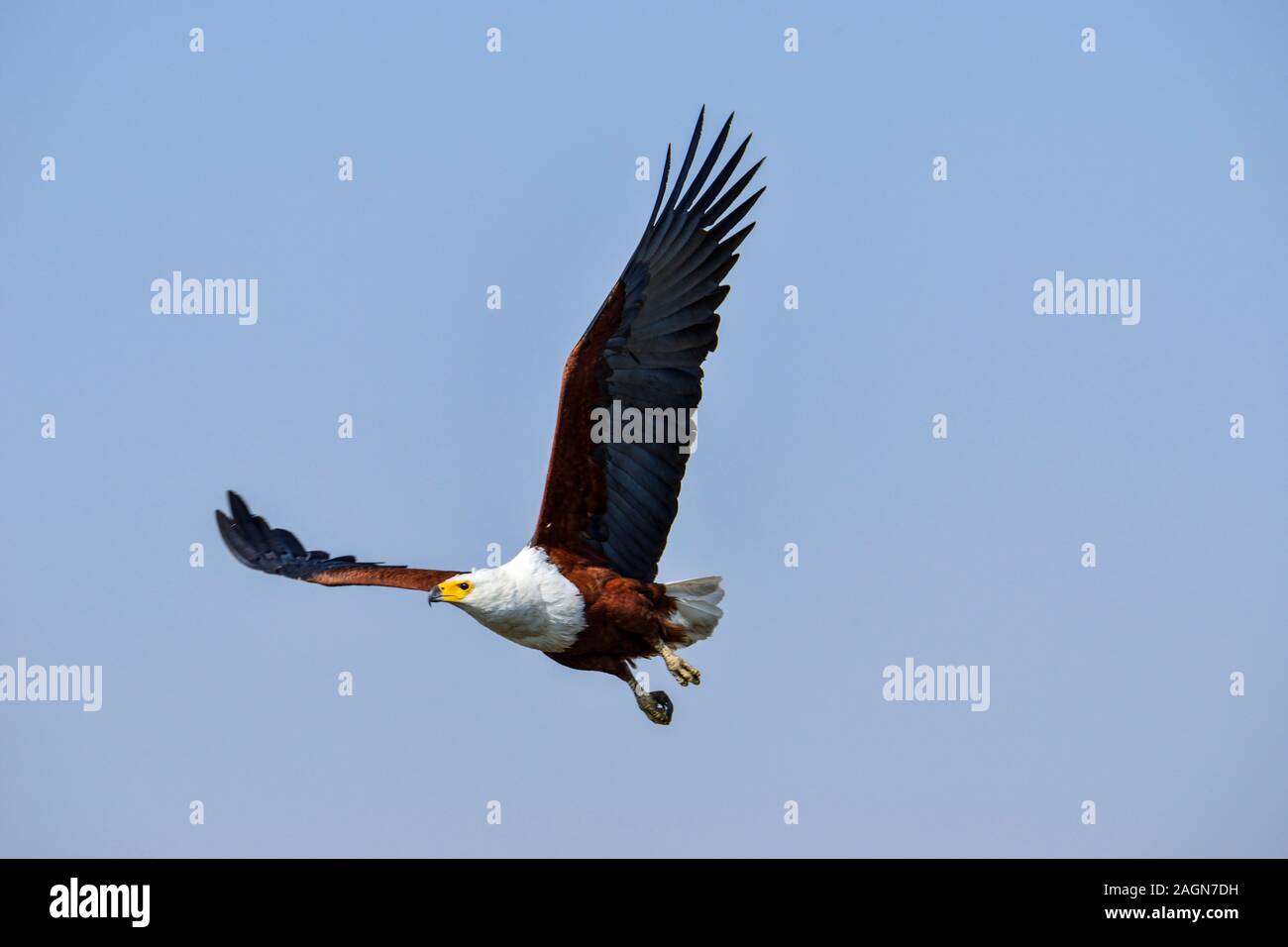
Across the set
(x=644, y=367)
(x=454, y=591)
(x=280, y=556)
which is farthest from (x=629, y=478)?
(x=280, y=556)

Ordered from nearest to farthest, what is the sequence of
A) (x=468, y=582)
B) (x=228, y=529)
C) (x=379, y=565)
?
(x=468, y=582) → (x=379, y=565) → (x=228, y=529)

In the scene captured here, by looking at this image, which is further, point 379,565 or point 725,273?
point 379,565

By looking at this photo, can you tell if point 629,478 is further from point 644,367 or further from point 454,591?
point 454,591

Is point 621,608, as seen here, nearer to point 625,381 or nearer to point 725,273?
point 625,381

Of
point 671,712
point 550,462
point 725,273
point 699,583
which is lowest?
point 671,712

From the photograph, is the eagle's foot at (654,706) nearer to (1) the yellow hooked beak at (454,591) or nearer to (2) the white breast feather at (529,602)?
(2) the white breast feather at (529,602)

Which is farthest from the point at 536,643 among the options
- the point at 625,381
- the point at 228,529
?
the point at 228,529

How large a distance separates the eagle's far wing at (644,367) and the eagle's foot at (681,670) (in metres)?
0.88

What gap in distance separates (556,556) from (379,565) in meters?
3.10

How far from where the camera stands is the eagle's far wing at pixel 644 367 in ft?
55.6

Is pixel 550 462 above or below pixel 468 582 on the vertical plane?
above

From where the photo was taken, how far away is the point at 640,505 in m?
17.4

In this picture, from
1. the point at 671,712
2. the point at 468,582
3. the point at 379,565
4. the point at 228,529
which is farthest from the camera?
the point at 228,529

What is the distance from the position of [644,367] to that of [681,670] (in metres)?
2.69
